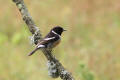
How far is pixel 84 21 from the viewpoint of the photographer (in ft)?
31.9

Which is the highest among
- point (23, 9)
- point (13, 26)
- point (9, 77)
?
point (23, 9)

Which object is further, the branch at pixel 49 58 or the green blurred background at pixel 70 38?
the green blurred background at pixel 70 38

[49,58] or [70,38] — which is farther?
[70,38]

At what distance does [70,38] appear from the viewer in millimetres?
9062

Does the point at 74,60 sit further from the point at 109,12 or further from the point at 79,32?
the point at 109,12

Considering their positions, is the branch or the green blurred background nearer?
the branch

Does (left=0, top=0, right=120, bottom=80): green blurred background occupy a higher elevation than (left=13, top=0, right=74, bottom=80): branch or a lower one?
lower

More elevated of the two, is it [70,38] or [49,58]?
[49,58]

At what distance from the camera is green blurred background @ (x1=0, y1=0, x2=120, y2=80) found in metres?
7.57

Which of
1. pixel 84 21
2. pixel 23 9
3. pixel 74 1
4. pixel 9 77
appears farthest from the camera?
pixel 74 1

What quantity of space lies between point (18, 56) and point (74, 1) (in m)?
2.82

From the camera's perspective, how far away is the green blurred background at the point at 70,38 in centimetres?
757

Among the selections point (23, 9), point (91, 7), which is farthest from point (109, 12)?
point (23, 9)

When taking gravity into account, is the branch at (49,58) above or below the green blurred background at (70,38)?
above
